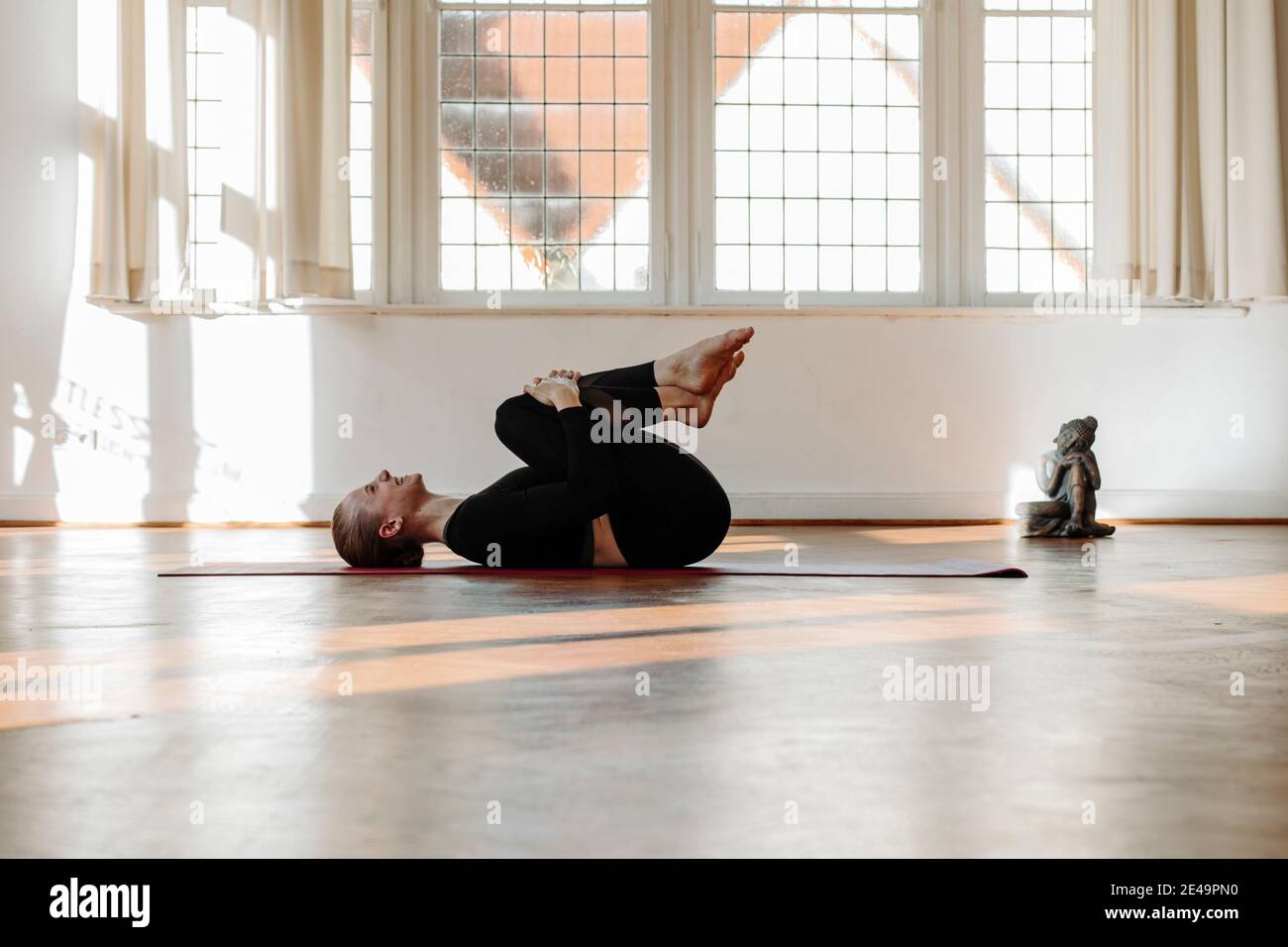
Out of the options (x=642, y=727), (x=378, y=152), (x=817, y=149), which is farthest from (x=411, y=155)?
(x=642, y=727)

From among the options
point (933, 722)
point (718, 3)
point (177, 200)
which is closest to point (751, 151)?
point (718, 3)

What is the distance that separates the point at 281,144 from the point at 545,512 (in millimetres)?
3839

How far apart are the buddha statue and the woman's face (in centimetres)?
299

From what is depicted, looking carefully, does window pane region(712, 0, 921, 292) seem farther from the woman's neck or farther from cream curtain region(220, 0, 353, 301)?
the woman's neck

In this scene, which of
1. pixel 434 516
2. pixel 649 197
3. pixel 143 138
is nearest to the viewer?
pixel 434 516

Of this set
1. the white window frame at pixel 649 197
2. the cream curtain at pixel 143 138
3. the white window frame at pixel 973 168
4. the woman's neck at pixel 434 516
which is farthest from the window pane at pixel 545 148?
the woman's neck at pixel 434 516

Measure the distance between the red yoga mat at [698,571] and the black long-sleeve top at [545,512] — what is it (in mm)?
57

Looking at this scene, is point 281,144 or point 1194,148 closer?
point 281,144

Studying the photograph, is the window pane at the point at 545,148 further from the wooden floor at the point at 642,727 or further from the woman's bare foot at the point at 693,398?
the wooden floor at the point at 642,727

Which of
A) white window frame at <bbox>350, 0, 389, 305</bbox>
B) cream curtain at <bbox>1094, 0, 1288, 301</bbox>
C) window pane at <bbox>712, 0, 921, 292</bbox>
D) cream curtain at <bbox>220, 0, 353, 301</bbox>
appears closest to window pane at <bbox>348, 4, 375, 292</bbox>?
white window frame at <bbox>350, 0, 389, 305</bbox>

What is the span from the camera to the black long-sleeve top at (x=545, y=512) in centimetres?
339

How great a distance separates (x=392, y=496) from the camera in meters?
3.84

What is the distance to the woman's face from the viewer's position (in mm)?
3805

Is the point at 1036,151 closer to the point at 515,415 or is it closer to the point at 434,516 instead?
the point at 515,415
